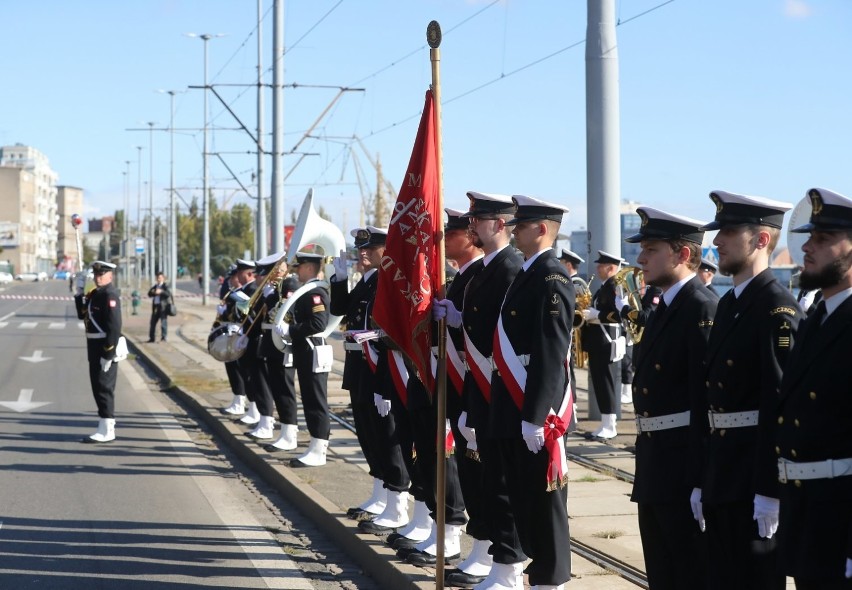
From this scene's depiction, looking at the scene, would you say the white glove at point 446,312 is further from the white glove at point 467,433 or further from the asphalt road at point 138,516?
the asphalt road at point 138,516

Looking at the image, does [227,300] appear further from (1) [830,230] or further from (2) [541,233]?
(1) [830,230]

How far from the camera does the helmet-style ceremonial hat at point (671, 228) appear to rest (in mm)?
5289

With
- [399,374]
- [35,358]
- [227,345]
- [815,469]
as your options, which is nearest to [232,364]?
[227,345]

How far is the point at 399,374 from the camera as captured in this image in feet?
26.3

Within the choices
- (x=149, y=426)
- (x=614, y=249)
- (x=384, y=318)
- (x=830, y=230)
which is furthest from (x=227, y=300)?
(x=830, y=230)

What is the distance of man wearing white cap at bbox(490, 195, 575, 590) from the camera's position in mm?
5828

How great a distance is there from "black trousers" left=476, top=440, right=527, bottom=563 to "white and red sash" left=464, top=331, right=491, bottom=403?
249 mm

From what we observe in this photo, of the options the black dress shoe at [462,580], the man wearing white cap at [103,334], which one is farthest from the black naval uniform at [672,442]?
the man wearing white cap at [103,334]

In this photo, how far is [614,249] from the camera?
43.8ft

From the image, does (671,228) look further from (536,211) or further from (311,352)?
(311,352)

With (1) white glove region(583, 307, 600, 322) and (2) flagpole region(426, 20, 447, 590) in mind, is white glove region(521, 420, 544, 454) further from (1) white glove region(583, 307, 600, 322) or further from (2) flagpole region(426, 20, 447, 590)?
(1) white glove region(583, 307, 600, 322)

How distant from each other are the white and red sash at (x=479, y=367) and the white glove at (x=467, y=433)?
0.38m

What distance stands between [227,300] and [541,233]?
985 cm

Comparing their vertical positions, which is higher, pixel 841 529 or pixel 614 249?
pixel 614 249
